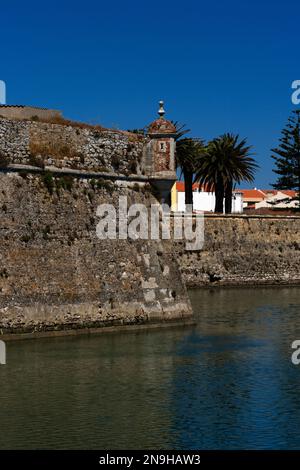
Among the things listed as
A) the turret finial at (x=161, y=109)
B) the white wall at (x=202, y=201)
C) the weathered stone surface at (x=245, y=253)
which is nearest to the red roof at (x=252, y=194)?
the white wall at (x=202, y=201)

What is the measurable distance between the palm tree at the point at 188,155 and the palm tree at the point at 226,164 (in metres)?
0.49

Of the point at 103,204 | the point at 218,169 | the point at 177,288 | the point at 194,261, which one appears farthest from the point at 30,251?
the point at 218,169

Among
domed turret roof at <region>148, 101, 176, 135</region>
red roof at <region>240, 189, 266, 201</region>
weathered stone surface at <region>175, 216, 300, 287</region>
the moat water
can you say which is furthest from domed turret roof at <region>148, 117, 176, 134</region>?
red roof at <region>240, 189, 266, 201</region>

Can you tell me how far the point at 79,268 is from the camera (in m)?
26.4

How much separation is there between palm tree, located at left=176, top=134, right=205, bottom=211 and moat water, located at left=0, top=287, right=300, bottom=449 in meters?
33.3

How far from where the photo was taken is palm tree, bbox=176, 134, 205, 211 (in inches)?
2425

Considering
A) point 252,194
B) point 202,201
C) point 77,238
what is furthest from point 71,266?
point 252,194

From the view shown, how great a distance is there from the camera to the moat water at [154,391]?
1611cm

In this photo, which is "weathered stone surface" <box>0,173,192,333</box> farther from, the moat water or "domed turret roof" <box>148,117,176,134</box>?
"domed turret roof" <box>148,117,176,134</box>

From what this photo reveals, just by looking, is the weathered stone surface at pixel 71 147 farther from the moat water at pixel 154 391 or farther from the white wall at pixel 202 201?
the white wall at pixel 202 201

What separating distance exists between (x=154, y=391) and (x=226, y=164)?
42.4 meters

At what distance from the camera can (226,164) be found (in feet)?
201

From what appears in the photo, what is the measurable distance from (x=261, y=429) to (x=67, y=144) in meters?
12.8
